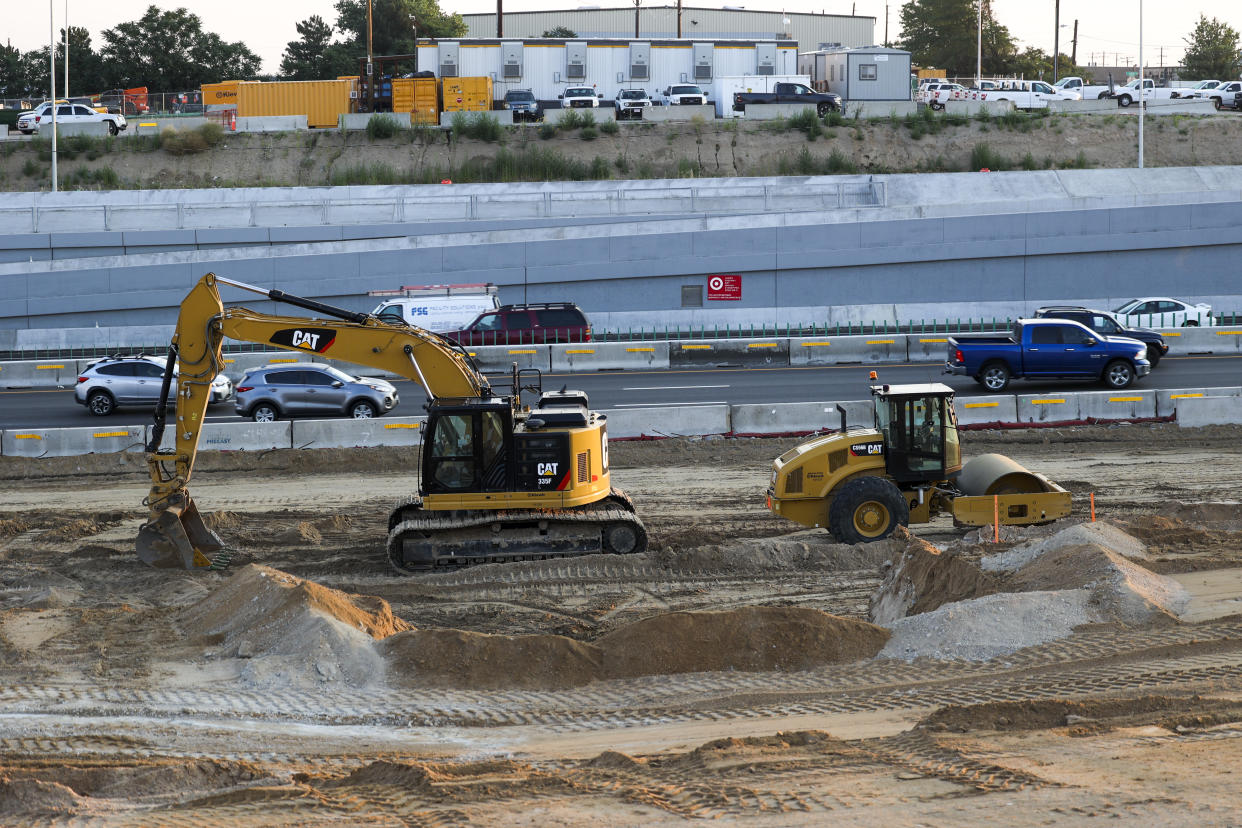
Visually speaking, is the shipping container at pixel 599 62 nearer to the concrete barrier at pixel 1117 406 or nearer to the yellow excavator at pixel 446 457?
the concrete barrier at pixel 1117 406

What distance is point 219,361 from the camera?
15.6 meters

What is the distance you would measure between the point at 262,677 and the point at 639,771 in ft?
15.0

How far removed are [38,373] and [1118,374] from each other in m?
28.9

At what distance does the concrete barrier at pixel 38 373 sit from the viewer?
33531 mm

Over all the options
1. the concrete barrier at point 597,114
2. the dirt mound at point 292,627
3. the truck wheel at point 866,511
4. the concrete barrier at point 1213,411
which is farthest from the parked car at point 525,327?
the concrete barrier at point 597,114

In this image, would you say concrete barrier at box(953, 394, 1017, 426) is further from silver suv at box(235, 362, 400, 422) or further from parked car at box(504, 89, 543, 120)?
parked car at box(504, 89, 543, 120)

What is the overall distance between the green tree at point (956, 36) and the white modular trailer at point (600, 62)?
28756 mm

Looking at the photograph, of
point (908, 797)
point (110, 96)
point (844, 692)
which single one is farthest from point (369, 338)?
point (110, 96)

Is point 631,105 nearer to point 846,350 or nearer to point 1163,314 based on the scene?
point 846,350

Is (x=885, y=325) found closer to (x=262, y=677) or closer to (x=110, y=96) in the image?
(x=262, y=677)

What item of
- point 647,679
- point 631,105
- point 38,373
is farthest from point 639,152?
point 647,679

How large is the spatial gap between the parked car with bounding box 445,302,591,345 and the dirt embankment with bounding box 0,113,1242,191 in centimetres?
1626

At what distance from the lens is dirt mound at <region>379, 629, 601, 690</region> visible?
1102 centimetres

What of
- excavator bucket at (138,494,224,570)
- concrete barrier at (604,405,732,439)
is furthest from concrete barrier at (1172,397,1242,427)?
excavator bucket at (138,494,224,570)
